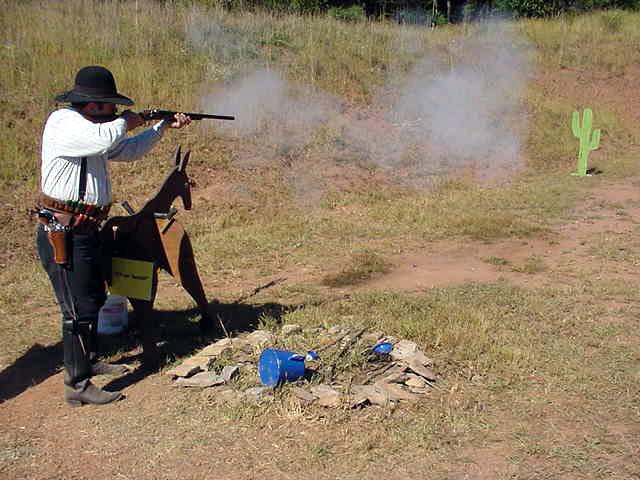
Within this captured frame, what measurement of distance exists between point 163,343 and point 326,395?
1.57m

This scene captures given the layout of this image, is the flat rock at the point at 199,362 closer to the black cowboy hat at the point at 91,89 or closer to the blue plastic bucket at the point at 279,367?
the blue plastic bucket at the point at 279,367

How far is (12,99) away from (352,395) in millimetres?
8231

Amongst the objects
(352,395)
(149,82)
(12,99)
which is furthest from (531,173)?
(352,395)

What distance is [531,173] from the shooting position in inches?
530

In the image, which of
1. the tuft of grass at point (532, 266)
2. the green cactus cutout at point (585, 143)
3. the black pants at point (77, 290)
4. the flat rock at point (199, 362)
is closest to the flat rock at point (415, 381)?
the flat rock at point (199, 362)

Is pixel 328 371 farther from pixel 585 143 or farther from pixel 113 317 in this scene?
pixel 585 143

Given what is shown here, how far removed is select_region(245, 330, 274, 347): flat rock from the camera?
5176 millimetres

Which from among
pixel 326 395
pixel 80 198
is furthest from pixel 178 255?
pixel 326 395

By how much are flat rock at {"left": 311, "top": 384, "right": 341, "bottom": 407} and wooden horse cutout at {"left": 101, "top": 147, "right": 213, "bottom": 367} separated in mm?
1197

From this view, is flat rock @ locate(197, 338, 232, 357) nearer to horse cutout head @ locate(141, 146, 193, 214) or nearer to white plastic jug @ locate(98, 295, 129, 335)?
white plastic jug @ locate(98, 295, 129, 335)

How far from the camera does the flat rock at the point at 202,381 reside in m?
4.72

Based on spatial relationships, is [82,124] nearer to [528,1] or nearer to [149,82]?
[149,82]

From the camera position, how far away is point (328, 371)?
4777 millimetres

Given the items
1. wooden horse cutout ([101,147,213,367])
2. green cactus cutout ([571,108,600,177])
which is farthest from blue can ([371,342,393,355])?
green cactus cutout ([571,108,600,177])
